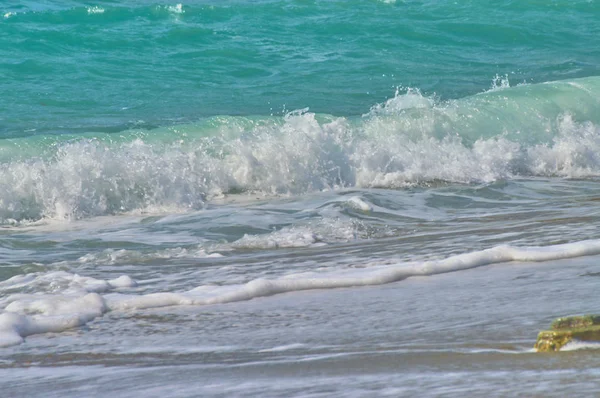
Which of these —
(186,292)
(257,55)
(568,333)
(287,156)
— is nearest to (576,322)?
(568,333)

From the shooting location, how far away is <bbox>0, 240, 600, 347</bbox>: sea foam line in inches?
151

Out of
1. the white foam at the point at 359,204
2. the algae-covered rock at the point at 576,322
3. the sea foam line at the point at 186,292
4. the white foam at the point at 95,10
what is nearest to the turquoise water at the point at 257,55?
the white foam at the point at 95,10

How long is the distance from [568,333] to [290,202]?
4.75 m

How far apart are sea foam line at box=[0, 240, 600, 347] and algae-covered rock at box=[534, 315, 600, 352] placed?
1568mm

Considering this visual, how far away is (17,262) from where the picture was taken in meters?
5.32

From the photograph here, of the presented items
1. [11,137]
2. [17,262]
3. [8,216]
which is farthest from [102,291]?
[11,137]

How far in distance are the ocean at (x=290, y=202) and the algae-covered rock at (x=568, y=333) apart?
0.04 m

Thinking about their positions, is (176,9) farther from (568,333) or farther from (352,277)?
(568,333)

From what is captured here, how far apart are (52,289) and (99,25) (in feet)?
39.6

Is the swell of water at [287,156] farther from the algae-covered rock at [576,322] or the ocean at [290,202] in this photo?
the algae-covered rock at [576,322]

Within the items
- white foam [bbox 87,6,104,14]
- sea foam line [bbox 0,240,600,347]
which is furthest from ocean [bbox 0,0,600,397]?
white foam [bbox 87,6,104,14]

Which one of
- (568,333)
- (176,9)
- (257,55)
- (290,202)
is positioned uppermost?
(176,9)

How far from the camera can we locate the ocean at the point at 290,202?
3006 mm

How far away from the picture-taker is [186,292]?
14.1 ft
